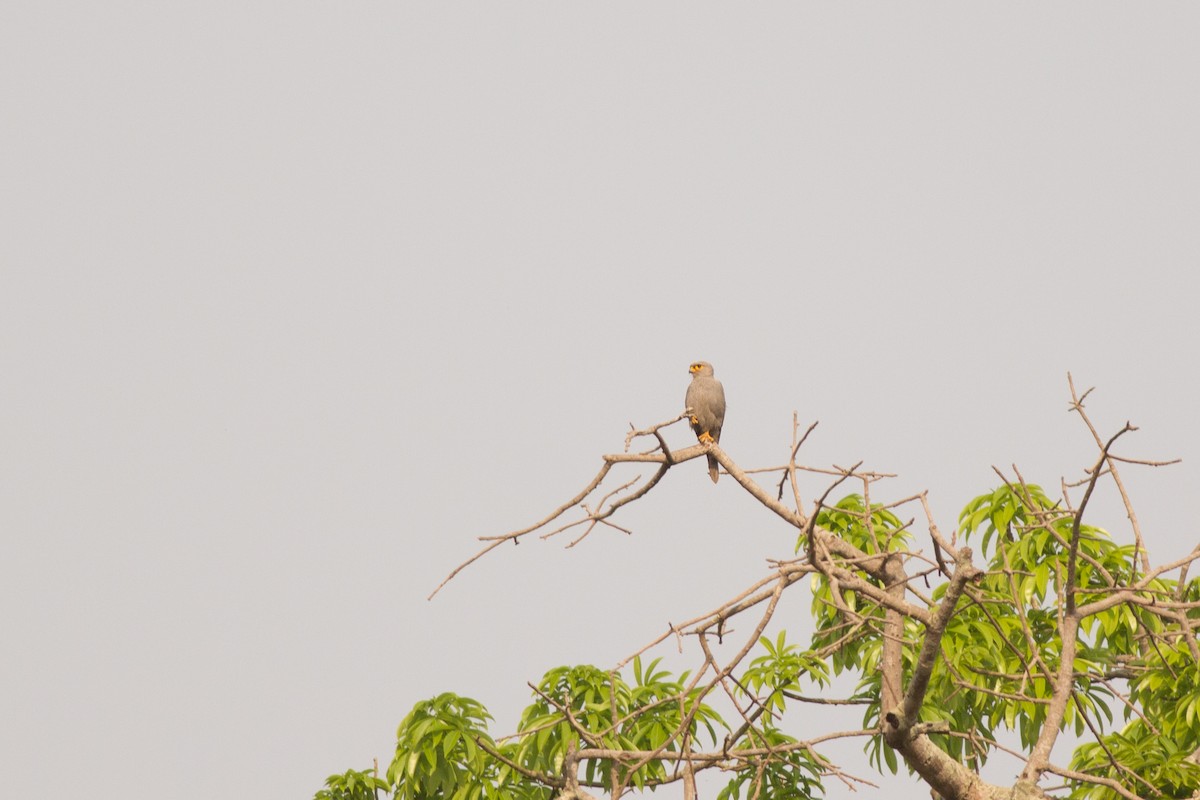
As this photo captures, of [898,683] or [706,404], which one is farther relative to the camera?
[706,404]

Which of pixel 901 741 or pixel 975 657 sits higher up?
pixel 975 657

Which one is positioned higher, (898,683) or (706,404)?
(706,404)

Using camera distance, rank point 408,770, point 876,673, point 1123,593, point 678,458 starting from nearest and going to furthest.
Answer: point 1123,593 < point 678,458 < point 408,770 < point 876,673

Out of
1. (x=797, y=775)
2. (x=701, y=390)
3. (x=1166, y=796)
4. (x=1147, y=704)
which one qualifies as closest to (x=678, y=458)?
(x=797, y=775)

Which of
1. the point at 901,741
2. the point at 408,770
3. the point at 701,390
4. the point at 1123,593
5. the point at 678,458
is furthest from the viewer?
the point at 701,390

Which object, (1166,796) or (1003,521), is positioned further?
(1003,521)

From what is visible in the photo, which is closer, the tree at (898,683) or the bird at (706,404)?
the tree at (898,683)

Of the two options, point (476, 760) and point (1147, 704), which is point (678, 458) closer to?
point (476, 760)

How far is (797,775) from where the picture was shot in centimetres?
737

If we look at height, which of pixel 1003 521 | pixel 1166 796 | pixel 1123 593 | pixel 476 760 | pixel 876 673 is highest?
pixel 1003 521

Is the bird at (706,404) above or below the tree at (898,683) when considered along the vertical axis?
above

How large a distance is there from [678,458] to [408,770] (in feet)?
8.23

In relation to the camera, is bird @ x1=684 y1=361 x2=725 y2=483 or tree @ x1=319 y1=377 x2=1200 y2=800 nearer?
tree @ x1=319 y1=377 x2=1200 y2=800

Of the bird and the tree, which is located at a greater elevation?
the bird
